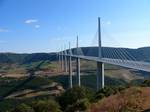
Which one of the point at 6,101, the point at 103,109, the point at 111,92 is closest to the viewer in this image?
the point at 103,109

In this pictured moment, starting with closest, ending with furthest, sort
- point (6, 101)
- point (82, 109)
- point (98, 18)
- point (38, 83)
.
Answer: point (82, 109), point (98, 18), point (6, 101), point (38, 83)

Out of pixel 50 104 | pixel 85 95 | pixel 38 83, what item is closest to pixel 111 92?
pixel 85 95

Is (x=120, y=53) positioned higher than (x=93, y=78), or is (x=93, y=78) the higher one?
(x=120, y=53)

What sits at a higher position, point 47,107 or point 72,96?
Result: point 72,96

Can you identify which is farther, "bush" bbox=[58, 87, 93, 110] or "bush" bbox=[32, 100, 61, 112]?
"bush" bbox=[58, 87, 93, 110]

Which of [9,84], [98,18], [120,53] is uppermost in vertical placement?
[98,18]

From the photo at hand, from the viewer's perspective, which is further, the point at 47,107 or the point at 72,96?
the point at 72,96

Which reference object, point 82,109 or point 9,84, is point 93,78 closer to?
point 9,84

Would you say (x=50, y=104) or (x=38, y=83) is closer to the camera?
(x=50, y=104)

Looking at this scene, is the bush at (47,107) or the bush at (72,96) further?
the bush at (72,96)
